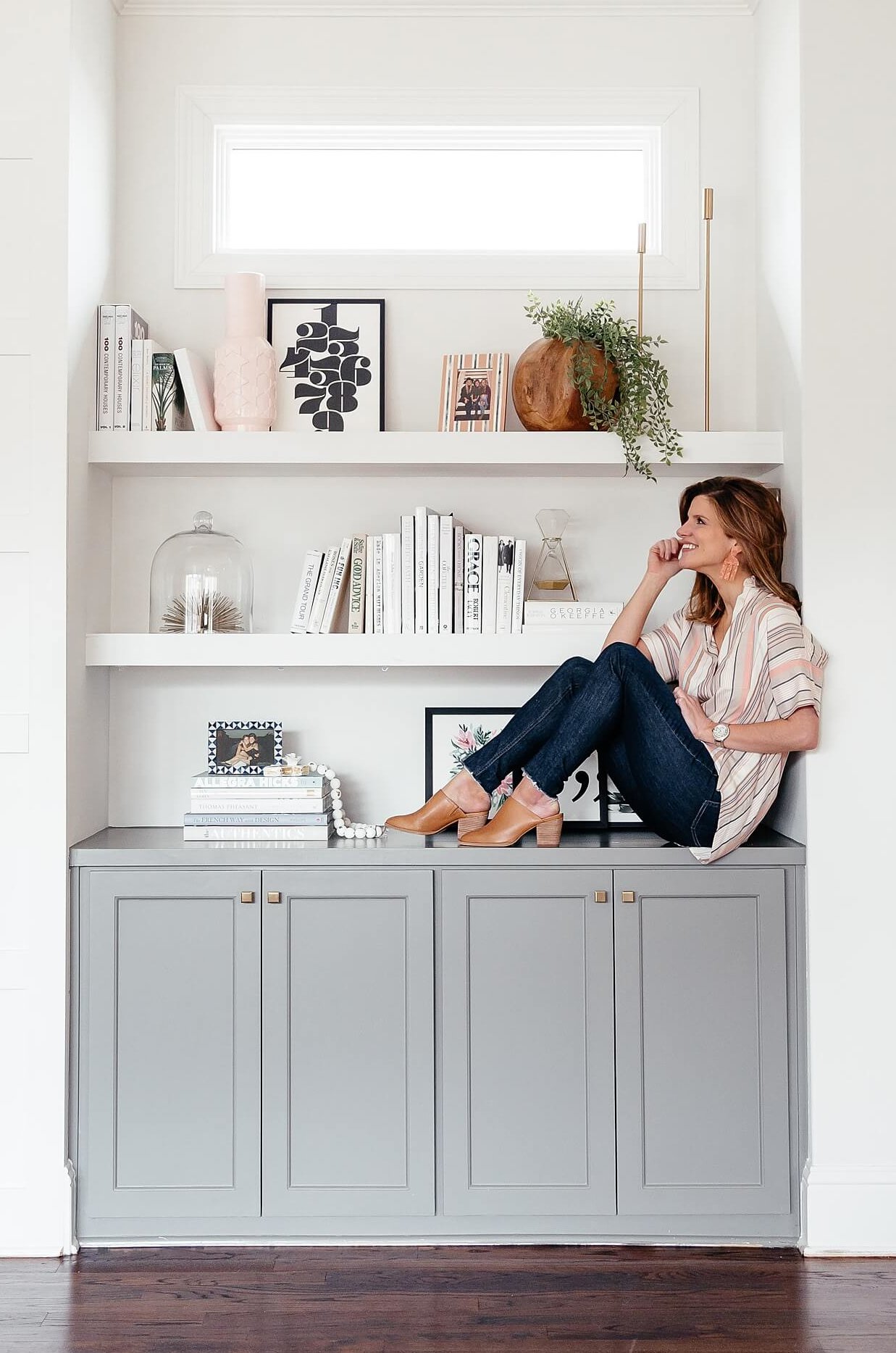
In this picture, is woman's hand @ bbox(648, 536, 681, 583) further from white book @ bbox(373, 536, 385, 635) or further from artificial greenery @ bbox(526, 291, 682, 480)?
white book @ bbox(373, 536, 385, 635)

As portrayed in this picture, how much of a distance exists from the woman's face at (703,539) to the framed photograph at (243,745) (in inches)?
41.0

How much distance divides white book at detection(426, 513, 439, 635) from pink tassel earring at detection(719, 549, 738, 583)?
0.65 meters

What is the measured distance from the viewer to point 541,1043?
2.32 metres

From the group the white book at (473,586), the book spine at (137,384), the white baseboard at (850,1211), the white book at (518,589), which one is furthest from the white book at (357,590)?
the white baseboard at (850,1211)

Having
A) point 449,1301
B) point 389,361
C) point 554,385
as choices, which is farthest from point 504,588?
point 449,1301

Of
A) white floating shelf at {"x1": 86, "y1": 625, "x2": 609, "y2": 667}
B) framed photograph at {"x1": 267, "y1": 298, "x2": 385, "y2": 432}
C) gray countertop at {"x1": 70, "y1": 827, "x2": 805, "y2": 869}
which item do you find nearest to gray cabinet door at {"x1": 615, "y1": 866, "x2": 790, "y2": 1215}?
gray countertop at {"x1": 70, "y1": 827, "x2": 805, "y2": 869}

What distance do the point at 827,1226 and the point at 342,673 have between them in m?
1.64

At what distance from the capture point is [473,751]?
2.73m

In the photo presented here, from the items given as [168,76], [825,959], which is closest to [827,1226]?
[825,959]

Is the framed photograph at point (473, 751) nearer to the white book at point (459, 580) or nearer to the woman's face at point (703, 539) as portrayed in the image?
the white book at point (459, 580)

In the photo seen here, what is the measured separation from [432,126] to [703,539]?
129 centimetres

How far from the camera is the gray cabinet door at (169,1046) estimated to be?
2.32 metres

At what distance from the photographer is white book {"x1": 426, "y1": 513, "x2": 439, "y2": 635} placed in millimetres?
2557

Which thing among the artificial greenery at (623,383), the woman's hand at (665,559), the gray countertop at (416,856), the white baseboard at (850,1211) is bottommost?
the white baseboard at (850,1211)
